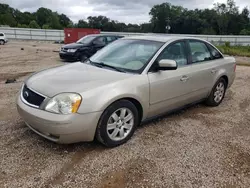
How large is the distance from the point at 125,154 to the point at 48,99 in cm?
118

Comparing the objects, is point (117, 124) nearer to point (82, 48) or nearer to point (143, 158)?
point (143, 158)

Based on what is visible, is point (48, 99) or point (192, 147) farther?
point (192, 147)

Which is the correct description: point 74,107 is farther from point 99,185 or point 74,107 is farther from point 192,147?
point 192,147

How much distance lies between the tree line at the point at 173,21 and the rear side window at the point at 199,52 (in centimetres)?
6917

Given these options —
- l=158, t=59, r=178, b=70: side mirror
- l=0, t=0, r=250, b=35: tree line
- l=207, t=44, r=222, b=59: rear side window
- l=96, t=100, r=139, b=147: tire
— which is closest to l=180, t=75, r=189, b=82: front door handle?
l=158, t=59, r=178, b=70: side mirror

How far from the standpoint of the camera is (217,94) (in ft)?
16.9

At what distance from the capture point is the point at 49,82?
3246mm

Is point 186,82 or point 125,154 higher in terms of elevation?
point 186,82

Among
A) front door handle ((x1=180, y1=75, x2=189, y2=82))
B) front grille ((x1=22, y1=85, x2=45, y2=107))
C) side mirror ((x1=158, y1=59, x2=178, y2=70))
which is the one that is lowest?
front grille ((x1=22, y1=85, x2=45, y2=107))

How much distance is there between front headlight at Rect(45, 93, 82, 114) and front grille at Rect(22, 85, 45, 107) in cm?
17

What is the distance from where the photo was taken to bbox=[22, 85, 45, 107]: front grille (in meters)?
3.03

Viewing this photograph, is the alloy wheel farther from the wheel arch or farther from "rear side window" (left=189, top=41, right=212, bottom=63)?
"rear side window" (left=189, top=41, right=212, bottom=63)

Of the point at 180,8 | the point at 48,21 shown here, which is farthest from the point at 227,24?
the point at 48,21

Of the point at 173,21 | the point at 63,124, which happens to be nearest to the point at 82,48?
the point at 63,124
